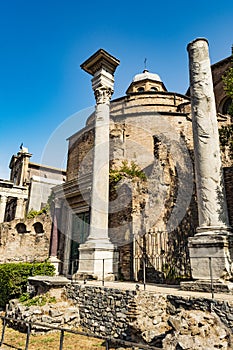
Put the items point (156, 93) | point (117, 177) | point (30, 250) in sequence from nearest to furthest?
1. point (117, 177)
2. point (30, 250)
3. point (156, 93)

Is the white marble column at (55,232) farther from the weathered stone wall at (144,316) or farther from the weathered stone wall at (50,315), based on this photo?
the weathered stone wall at (50,315)

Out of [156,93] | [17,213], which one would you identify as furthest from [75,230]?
[17,213]

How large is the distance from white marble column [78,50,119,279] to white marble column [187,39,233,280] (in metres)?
3.31

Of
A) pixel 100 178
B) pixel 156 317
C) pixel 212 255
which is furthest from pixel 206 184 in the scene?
pixel 100 178

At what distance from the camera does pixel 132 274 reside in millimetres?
8508

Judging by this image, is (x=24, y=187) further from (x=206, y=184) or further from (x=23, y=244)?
(x=206, y=184)

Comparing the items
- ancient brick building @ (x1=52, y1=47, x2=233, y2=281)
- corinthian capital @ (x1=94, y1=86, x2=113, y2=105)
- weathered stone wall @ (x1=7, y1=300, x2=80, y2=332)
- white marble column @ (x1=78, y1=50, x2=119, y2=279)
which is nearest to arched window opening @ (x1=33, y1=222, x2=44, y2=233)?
ancient brick building @ (x1=52, y1=47, x2=233, y2=281)

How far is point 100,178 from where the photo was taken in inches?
369

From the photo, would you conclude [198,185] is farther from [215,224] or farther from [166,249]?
[166,249]

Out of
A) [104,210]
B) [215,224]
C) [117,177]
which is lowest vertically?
[215,224]

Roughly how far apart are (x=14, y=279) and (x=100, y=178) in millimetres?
4537

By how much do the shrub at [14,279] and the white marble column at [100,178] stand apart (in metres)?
2.06

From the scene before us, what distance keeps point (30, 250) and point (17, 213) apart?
1396 centimetres

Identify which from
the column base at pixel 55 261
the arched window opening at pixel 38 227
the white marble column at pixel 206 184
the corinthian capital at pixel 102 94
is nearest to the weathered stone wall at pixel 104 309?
the white marble column at pixel 206 184
